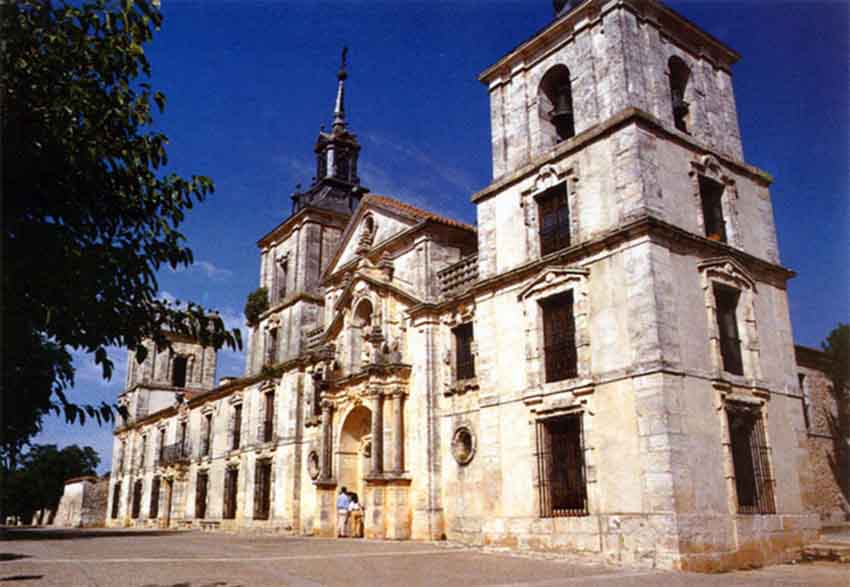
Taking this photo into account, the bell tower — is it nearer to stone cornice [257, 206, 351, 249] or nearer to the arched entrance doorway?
stone cornice [257, 206, 351, 249]

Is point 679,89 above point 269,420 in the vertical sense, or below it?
above

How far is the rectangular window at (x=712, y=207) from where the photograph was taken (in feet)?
50.3

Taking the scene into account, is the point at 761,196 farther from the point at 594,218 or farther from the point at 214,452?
the point at 214,452

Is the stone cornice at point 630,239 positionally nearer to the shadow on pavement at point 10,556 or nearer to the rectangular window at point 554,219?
the rectangular window at point 554,219

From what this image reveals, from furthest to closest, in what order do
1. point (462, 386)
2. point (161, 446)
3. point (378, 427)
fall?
point (161, 446), point (378, 427), point (462, 386)

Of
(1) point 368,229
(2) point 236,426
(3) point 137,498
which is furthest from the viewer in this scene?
(3) point 137,498

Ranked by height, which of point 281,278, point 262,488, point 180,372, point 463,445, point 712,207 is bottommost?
point 262,488

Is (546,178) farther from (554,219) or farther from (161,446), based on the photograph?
(161,446)

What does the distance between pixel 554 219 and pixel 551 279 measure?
63.4 inches

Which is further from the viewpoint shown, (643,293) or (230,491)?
(230,491)

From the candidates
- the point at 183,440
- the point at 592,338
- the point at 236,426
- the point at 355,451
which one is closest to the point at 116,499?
the point at 183,440

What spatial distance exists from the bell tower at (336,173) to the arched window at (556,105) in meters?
14.0

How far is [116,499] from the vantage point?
144 feet

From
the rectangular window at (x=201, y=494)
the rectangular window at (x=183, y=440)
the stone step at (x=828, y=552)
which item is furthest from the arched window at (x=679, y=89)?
the rectangular window at (x=183, y=440)
